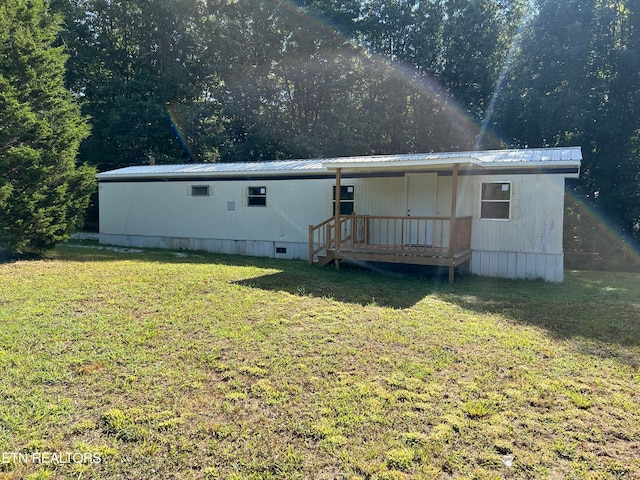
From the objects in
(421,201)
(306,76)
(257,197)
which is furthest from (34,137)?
(306,76)

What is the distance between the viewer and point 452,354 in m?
4.37

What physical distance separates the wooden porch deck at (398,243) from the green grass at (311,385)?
1661mm

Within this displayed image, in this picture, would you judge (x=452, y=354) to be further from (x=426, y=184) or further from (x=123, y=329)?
(x=426, y=184)

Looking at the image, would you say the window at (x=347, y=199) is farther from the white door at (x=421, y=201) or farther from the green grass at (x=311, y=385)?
the green grass at (x=311, y=385)

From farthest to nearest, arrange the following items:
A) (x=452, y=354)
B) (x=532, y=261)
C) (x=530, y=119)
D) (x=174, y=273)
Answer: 1. (x=530, y=119)
2. (x=532, y=261)
3. (x=174, y=273)
4. (x=452, y=354)

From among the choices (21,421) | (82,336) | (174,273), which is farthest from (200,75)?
(21,421)

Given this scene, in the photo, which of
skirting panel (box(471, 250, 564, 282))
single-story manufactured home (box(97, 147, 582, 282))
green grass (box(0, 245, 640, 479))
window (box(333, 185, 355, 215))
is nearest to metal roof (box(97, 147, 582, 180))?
single-story manufactured home (box(97, 147, 582, 282))

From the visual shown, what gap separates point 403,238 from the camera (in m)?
9.10

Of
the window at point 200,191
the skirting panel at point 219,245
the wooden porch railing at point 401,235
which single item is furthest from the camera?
the window at point 200,191

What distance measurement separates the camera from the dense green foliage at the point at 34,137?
8.94 meters

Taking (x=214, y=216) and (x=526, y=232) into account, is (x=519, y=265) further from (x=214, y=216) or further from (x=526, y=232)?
(x=214, y=216)

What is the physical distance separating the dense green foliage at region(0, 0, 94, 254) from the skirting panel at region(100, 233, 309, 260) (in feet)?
10.6

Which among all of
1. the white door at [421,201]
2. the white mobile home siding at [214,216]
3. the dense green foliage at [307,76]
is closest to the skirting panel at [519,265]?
the white door at [421,201]

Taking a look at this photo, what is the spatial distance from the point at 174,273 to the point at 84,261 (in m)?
2.79
